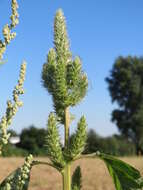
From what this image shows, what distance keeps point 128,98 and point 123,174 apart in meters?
68.9

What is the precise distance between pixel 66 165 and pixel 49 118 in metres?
0.22

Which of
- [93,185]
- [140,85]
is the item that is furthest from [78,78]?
[140,85]

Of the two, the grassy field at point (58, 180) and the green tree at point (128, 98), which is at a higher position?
the green tree at point (128, 98)

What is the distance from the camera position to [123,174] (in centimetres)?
238

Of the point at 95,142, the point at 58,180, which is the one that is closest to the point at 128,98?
the point at 95,142

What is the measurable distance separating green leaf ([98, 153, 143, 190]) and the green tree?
6703cm

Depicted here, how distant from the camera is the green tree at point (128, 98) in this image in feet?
229

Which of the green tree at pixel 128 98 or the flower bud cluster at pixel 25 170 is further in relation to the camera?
the green tree at pixel 128 98

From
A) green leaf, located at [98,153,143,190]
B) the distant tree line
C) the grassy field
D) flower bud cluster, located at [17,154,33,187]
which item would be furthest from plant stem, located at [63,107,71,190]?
the distant tree line

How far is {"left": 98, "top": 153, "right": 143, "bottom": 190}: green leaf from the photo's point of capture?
2334 mm

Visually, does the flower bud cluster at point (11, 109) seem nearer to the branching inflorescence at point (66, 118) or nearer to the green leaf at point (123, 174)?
the branching inflorescence at point (66, 118)

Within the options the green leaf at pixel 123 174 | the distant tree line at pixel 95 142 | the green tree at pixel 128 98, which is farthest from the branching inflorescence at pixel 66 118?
the distant tree line at pixel 95 142

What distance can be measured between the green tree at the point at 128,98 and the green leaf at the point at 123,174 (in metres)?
67.0

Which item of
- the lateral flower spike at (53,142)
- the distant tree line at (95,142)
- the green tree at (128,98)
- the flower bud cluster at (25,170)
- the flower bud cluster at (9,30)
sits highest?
the green tree at (128,98)
